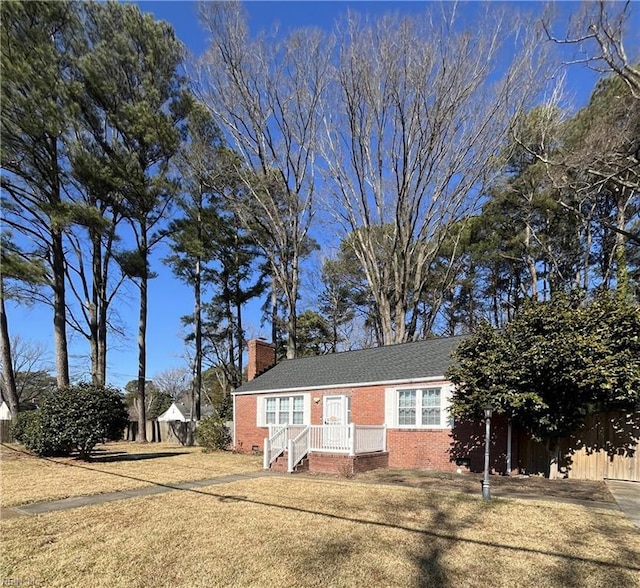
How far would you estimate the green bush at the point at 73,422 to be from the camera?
46.6ft

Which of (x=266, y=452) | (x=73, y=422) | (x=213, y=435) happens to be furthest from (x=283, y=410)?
(x=73, y=422)

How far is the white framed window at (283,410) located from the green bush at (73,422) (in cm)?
537

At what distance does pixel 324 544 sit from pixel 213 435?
14.5 m

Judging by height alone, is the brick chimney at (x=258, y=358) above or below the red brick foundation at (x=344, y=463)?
above

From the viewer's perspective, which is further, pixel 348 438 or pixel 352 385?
pixel 352 385

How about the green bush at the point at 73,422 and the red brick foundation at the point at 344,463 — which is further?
the green bush at the point at 73,422

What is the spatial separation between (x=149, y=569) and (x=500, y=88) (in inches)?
831

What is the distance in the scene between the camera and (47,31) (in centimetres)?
1794

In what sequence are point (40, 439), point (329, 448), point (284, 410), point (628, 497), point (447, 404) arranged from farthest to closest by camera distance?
point (284, 410)
point (40, 439)
point (329, 448)
point (447, 404)
point (628, 497)

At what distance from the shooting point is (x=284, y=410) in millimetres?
17234

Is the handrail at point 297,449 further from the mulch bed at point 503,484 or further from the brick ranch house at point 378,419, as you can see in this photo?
the mulch bed at point 503,484

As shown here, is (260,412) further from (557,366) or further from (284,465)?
(557,366)

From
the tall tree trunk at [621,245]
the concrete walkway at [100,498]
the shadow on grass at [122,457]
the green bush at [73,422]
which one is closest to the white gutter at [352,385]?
the shadow on grass at [122,457]

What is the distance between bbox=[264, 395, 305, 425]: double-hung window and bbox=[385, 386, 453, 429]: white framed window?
4169 mm
